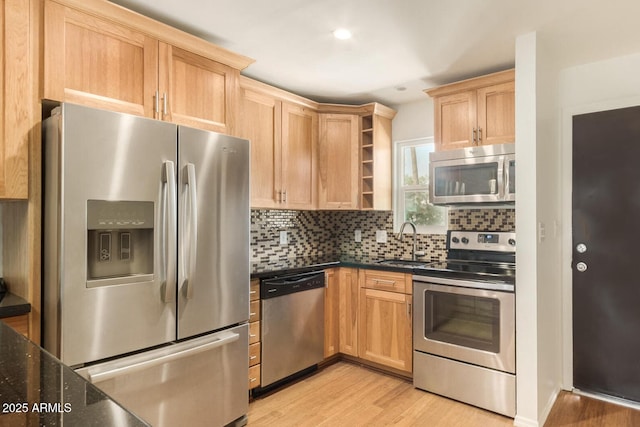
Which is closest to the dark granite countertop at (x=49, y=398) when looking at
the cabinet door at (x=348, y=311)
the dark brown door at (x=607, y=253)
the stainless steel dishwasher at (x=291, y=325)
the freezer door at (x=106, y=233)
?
the freezer door at (x=106, y=233)

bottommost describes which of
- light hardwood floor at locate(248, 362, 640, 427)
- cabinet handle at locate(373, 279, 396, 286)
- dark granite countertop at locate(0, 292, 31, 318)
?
light hardwood floor at locate(248, 362, 640, 427)

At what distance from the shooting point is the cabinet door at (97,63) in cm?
179

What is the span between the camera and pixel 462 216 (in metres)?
3.41

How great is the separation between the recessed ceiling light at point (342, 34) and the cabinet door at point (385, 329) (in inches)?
75.7

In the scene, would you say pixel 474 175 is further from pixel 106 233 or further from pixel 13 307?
pixel 13 307

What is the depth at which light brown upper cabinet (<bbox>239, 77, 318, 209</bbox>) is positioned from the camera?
3057mm

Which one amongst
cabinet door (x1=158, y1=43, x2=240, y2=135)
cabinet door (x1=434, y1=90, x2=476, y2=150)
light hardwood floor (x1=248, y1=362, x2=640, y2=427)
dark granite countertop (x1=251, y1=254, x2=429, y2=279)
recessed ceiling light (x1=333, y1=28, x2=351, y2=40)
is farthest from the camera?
cabinet door (x1=434, y1=90, x2=476, y2=150)

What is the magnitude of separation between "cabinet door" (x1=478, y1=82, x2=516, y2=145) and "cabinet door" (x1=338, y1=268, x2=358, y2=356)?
1.52 meters

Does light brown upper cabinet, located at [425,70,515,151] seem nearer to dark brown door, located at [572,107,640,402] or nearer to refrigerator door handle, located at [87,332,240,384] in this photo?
dark brown door, located at [572,107,640,402]

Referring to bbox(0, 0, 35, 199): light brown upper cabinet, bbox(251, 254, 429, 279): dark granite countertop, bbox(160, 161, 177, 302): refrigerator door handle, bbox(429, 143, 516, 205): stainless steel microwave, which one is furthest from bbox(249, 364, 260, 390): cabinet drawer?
bbox(429, 143, 516, 205): stainless steel microwave

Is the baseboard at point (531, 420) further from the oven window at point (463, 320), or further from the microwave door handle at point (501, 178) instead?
the microwave door handle at point (501, 178)

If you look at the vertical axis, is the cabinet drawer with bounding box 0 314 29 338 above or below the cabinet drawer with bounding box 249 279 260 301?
above

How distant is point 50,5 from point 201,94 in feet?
2.66

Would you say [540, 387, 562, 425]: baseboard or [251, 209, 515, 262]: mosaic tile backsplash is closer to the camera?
[540, 387, 562, 425]: baseboard
